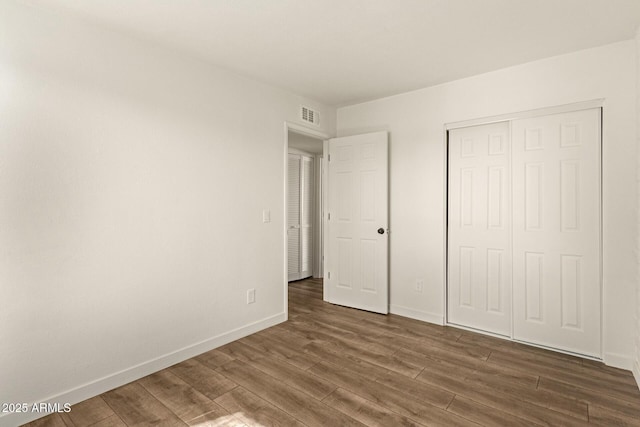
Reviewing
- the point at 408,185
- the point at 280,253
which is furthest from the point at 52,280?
the point at 408,185

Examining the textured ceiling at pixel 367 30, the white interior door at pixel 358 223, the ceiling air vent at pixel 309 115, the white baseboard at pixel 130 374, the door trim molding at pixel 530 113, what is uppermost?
the textured ceiling at pixel 367 30

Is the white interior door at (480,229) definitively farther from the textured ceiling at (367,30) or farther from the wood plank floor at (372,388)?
the textured ceiling at (367,30)

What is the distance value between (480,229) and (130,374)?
3310mm

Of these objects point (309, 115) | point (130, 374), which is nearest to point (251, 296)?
point (130, 374)

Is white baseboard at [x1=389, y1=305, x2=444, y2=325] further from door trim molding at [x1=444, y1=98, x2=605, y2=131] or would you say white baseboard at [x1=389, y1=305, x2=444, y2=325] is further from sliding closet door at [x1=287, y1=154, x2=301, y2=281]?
sliding closet door at [x1=287, y1=154, x2=301, y2=281]

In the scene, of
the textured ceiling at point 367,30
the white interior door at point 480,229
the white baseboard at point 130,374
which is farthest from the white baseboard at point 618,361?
the white baseboard at point 130,374

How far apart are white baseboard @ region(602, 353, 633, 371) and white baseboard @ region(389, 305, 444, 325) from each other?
1.33 metres

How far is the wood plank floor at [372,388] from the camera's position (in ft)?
6.38

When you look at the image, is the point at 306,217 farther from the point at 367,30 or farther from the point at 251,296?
the point at 367,30

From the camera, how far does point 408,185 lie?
12.2ft

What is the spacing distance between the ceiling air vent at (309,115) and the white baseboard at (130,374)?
2.35 meters

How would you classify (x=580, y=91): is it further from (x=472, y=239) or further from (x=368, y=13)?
(x=368, y=13)

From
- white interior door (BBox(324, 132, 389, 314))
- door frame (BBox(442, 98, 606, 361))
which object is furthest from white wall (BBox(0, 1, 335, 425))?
door frame (BBox(442, 98, 606, 361))

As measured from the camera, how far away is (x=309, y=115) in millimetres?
3916
